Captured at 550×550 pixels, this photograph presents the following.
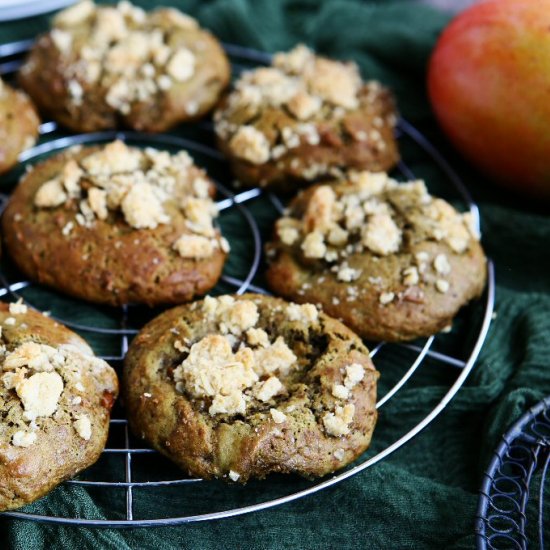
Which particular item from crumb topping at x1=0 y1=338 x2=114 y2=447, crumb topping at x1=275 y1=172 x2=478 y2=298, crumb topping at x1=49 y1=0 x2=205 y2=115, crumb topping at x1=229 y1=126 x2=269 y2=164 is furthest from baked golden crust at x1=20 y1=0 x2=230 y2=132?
crumb topping at x1=0 y1=338 x2=114 y2=447

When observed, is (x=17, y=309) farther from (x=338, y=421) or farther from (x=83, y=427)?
(x=338, y=421)

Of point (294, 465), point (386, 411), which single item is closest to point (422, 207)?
point (386, 411)

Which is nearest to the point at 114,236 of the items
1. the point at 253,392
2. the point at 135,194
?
the point at 135,194

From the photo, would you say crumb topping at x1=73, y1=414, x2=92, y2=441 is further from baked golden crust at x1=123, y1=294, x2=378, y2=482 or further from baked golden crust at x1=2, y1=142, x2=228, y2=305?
baked golden crust at x1=2, y1=142, x2=228, y2=305

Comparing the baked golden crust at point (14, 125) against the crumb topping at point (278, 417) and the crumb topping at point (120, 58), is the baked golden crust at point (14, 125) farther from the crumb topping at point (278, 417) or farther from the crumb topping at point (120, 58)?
the crumb topping at point (278, 417)

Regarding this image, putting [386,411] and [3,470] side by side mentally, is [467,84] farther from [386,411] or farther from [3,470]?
[3,470]

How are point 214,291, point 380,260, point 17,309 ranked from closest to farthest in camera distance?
point 17,309 < point 380,260 < point 214,291
